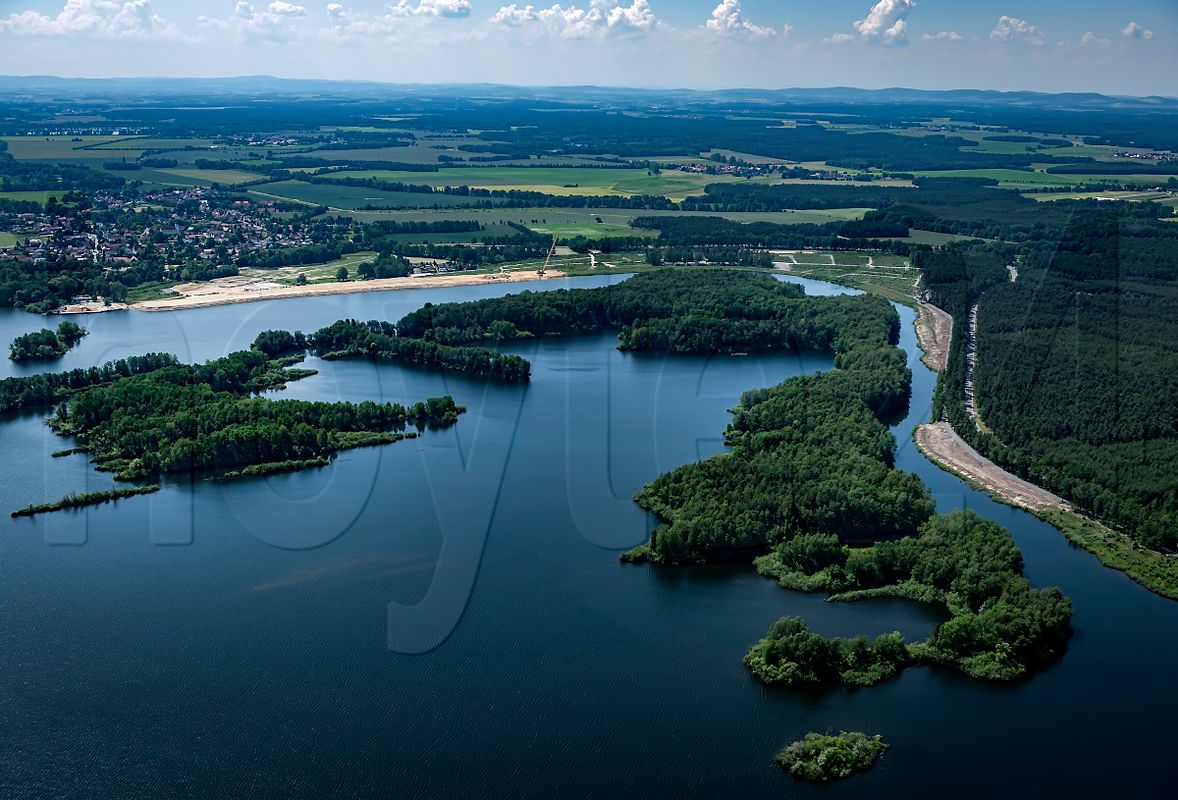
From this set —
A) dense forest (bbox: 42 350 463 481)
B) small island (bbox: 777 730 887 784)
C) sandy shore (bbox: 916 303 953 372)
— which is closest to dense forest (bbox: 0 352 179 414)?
dense forest (bbox: 42 350 463 481)

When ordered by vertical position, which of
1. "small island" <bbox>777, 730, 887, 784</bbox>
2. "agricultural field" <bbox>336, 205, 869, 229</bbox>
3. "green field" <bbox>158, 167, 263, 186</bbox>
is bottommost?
"small island" <bbox>777, 730, 887, 784</bbox>

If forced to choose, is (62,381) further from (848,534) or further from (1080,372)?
(1080,372)

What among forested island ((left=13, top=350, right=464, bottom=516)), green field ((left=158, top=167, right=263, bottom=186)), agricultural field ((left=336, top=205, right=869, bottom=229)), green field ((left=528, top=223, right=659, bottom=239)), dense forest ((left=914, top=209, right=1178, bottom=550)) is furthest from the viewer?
green field ((left=158, top=167, right=263, bottom=186))

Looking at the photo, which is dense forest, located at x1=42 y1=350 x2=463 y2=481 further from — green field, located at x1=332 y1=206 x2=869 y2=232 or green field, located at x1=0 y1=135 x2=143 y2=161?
green field, located at x1=0 y1=135 x2=143 y2=161

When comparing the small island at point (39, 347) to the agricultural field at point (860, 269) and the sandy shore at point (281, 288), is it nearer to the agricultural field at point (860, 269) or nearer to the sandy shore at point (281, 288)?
the sandy shore at point (281, 288)

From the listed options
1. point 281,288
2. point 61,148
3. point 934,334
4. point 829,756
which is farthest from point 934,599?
point 61,148
